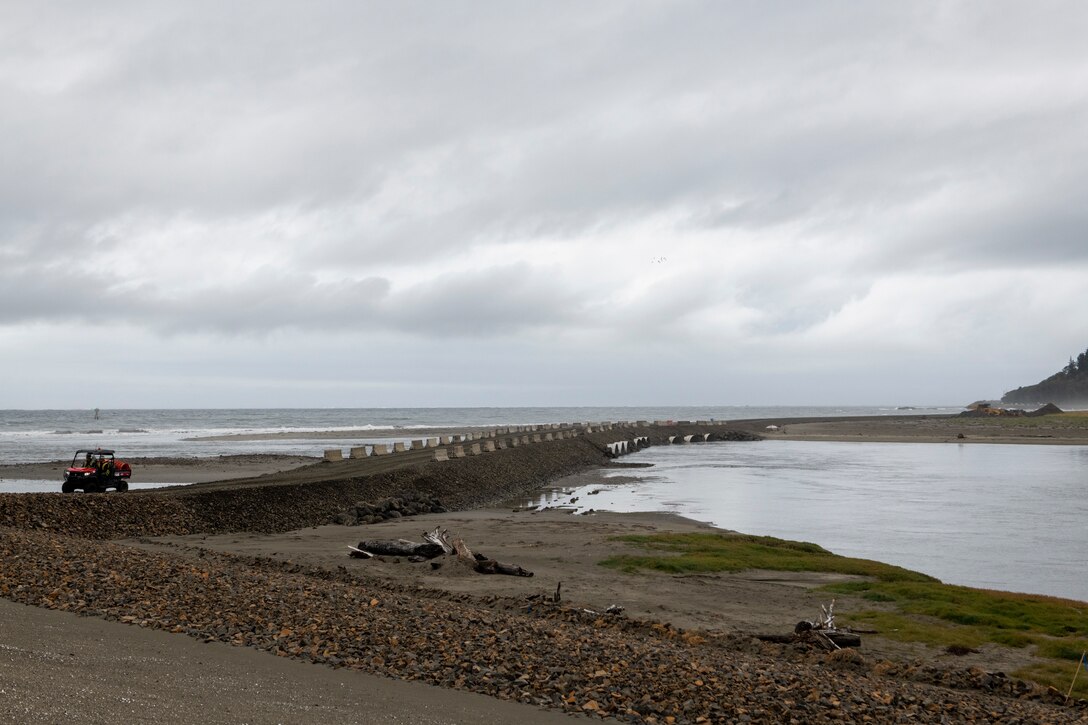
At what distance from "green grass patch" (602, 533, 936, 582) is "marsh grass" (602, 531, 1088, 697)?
0.02 m

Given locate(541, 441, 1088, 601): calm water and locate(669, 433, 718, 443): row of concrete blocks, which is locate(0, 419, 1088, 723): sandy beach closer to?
locate(541, 441, 1088, 601): calm water

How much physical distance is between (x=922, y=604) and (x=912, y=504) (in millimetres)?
18176

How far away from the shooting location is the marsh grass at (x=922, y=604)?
12258 mm

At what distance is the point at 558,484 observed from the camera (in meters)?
42.1

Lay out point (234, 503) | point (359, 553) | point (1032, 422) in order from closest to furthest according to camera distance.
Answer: point (359, 553), point (234, 503), point (1032, 422)

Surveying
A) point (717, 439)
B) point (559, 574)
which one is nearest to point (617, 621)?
point (559, 574)

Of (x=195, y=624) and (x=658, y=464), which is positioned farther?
(x=658, y=464)

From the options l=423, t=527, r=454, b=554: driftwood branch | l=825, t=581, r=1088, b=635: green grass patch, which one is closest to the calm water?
l=825, t=581, r=1088, b=635: green grass patch

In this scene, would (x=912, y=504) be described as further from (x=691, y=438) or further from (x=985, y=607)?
(x=691, y=438)

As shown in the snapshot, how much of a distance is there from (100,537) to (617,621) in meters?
14.2

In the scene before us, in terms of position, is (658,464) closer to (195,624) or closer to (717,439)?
(717,439)

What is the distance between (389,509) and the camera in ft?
89.8

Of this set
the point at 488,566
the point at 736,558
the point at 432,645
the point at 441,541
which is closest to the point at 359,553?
the point at 441,541

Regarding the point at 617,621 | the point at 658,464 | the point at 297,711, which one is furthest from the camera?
the point at 658,464
